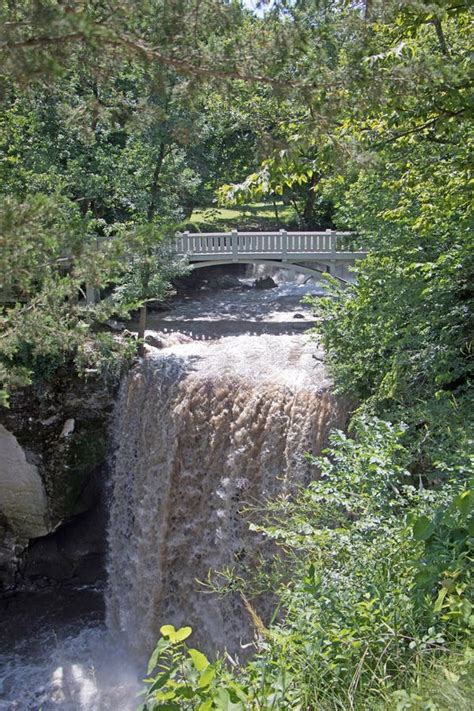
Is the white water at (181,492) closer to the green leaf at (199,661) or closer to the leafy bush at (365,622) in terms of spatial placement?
the leafy bush at (365,622)

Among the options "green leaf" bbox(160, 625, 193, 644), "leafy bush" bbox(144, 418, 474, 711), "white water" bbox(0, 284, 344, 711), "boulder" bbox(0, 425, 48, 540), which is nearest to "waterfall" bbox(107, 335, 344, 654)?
"white water" bbox(0, 284, 344, 711)

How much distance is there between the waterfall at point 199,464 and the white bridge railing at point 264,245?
3268 mm

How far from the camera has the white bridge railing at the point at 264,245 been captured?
15.1 meters

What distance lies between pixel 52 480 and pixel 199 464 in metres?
3.19

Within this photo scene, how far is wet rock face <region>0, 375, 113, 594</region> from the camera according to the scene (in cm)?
1209

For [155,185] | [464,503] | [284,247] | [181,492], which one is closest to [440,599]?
[464,503]

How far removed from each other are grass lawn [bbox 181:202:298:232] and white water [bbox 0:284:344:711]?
1018cm

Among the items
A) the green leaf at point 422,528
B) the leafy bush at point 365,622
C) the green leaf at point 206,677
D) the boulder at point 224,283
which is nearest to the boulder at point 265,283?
the boulder at point 224,283

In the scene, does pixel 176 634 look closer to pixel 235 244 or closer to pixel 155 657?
pixel 155 657

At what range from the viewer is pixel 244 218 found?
2527 centimetres

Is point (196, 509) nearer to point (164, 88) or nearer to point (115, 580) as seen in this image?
point (115, 580)

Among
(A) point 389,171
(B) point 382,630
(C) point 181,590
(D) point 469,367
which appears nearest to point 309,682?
(B) point 382,630

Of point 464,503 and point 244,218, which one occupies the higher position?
point 244,218

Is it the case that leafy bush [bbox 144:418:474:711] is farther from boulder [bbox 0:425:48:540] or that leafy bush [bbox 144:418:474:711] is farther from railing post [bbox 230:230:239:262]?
railing post [bbox 230:230:239:262]
